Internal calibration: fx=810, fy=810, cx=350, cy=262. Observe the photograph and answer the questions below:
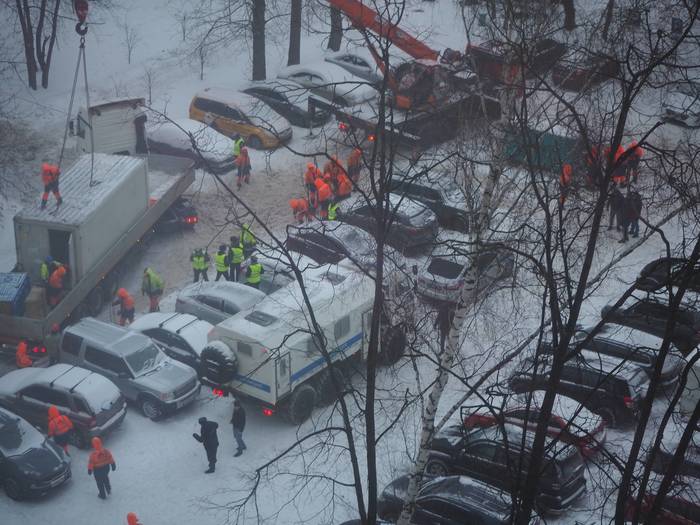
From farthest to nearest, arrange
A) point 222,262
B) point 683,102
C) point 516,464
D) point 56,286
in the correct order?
point 222,262 → point 56,286 → point 516,464 → point 683,102

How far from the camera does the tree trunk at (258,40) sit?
25.9 m

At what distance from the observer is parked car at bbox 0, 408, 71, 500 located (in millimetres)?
12828

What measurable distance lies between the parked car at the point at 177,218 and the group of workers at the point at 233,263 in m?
1.84

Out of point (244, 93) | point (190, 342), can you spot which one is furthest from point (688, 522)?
point (244, 93)

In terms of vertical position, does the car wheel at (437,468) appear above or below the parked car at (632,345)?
below

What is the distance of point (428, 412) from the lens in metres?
9.62

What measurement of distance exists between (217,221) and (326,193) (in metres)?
3.11

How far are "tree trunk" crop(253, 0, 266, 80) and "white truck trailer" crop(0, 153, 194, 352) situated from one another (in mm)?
9240

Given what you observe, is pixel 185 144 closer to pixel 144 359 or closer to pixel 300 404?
pixel 144 359

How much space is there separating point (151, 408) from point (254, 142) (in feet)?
37.7

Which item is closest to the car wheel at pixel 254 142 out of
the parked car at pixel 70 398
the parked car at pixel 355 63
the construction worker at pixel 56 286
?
the parked car at pixel 355 63

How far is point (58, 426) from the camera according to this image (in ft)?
44.7

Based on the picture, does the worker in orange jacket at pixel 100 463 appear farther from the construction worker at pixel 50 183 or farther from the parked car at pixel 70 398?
the construction worker at pixel 50 183

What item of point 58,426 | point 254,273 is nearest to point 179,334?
point 254,273
